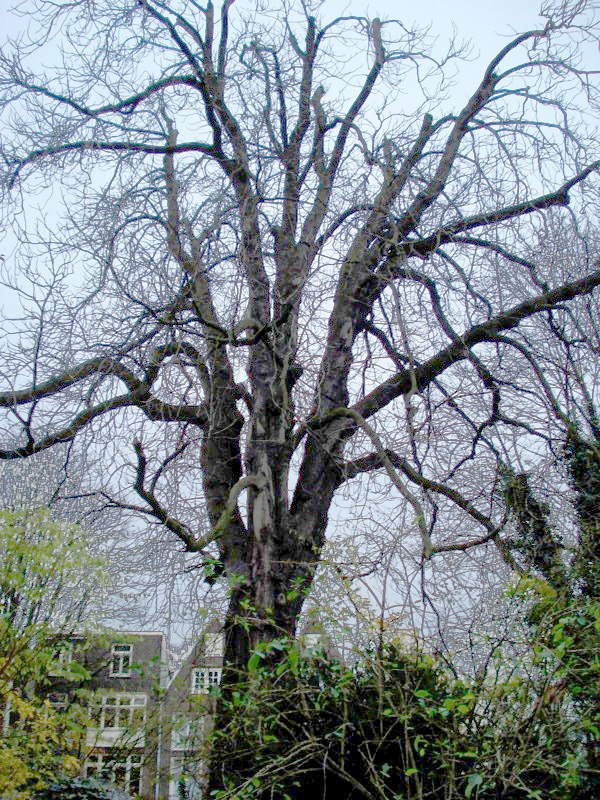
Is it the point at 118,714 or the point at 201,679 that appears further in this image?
the point at 118,714

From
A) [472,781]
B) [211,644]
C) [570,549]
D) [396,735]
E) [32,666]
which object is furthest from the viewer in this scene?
[32,666]

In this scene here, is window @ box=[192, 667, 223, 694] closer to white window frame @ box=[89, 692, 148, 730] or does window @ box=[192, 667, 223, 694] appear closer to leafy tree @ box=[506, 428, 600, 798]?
white window frame @ box=[89, 692, 148, 730]

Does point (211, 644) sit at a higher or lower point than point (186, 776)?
higher

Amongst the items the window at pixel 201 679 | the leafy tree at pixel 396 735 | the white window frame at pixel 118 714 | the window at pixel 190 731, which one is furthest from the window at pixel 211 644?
the leafy tree at pixel 396 735

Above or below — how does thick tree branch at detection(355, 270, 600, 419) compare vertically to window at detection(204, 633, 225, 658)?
above

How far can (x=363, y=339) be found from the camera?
22.0 feet

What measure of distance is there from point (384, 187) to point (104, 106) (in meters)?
2.23

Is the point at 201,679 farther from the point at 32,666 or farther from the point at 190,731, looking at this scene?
the point at 32,666

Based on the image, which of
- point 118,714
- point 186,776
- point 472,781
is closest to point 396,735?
point 472,781

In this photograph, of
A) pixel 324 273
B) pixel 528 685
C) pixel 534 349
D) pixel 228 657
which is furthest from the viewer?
pixel 534 349

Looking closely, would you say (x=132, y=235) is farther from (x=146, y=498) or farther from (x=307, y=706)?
(x=307, y=706)

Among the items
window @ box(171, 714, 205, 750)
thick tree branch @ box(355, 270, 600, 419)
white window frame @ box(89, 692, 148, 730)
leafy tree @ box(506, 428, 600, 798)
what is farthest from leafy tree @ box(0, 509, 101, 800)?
leafy tree @ box(506, 428, 600, 798)

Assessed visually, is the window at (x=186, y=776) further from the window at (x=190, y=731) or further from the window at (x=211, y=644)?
the window at (x=211, y=644)

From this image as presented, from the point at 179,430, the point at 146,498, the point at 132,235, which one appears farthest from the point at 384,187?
the point at 146,498
